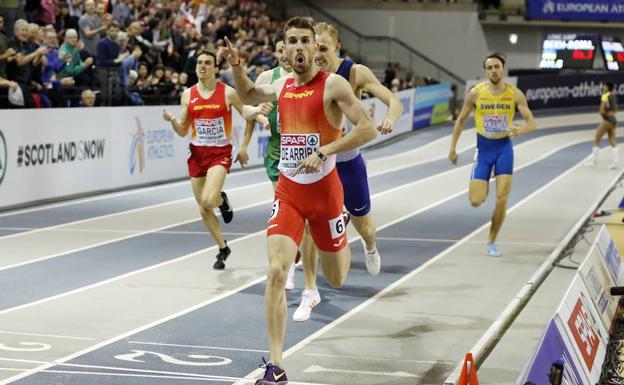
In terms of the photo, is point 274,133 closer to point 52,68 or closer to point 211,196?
point 211,196

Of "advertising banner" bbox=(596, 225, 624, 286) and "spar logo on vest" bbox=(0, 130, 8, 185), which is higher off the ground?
"advertising banner" bbox=(596, 225, 624, 286)

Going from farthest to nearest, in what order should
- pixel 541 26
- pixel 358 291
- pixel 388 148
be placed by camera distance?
pixel 541 26, pixel 388 148, pixel 358 291

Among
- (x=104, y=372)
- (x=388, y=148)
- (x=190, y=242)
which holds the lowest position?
(x=388, y=148)

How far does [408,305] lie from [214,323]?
1981 mm

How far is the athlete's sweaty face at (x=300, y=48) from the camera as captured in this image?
7.49 meters

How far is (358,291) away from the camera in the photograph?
1125cm

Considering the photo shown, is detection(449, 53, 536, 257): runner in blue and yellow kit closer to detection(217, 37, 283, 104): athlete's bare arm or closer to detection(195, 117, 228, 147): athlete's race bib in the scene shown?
detection(195, 117, 228, 147): athlete's race bib

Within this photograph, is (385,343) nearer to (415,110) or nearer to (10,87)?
(10,87)

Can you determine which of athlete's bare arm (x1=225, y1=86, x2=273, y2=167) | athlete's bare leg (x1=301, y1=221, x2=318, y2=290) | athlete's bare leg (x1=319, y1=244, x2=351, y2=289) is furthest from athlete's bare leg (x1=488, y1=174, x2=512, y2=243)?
athlete's bare leg (x1=319, y1=244, x2=351, y2=289)

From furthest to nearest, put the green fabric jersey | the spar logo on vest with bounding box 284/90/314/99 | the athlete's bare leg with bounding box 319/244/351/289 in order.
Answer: the green fabric jersey, the athlete's bare leg with bounding box 319/244/351/289, the spar logo on vest with bounding box 284/90/314/99

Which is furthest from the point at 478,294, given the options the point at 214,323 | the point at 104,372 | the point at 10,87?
the point at 10,87

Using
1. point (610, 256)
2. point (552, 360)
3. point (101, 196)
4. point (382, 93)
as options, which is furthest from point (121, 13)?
point (552, 360)

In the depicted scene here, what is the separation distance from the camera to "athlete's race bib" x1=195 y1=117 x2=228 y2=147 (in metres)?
12.4

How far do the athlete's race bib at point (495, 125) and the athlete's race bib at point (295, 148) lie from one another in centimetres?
621
